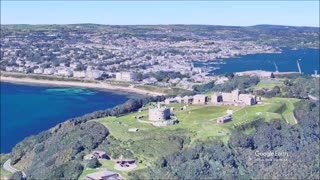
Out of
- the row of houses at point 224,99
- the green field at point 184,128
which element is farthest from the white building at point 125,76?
the green field at point 184,128

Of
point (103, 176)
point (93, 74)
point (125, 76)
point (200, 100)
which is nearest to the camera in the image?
point (103, 176)

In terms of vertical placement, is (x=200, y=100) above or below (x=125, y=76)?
above

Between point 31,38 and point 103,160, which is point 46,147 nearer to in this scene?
point 103,160

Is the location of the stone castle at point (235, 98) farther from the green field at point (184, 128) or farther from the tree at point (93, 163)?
the tree at point (93, 163)

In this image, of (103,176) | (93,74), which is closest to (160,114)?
(103,176)

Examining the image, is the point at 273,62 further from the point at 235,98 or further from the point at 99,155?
the point at 99,155

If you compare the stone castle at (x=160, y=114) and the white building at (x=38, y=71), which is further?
the white building at (x=38, y=71)

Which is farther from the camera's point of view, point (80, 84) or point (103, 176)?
point (80, 84)
